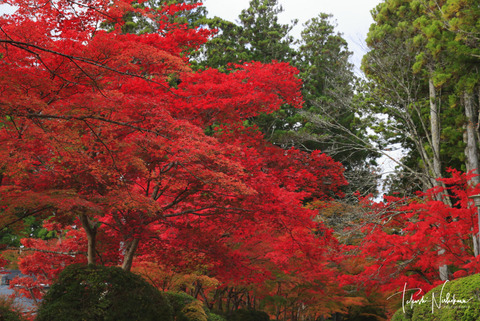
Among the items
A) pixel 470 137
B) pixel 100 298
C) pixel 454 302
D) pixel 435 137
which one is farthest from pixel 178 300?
pixel 470 137

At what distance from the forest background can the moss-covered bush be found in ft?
6.40

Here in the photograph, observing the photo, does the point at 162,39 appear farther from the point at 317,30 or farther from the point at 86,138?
the point at 317,30

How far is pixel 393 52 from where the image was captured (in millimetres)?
13172

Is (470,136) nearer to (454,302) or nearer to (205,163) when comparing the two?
(205,163)

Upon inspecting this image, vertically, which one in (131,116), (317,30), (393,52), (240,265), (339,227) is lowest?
(240,265)

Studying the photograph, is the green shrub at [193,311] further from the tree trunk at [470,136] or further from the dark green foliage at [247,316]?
the tree trunk at [470,136]

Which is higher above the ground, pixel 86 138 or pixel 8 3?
pixel 8 3

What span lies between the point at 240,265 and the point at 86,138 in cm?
428

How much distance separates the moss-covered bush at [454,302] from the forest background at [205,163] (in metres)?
1.95

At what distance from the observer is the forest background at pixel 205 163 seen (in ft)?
23.3

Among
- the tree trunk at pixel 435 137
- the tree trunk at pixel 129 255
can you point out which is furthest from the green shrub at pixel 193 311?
the tree trunk at pixel 435 137

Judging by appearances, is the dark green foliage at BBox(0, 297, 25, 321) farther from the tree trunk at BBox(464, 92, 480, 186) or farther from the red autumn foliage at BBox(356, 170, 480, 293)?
the tree trunk at BBox(464, 92, 480, 186)

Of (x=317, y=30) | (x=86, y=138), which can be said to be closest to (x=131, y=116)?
(x=86, y=138)

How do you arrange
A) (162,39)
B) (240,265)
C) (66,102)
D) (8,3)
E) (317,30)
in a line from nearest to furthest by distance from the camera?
(66,102)
(8,3)
(240,265)
(162,39)
(317,30)
